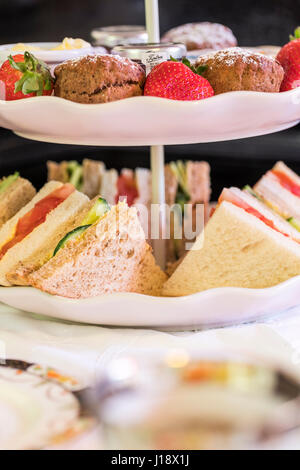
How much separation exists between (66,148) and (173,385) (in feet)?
8.95

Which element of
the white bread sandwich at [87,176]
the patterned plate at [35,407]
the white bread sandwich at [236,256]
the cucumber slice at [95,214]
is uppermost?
the white bread sandwich at [87,176]

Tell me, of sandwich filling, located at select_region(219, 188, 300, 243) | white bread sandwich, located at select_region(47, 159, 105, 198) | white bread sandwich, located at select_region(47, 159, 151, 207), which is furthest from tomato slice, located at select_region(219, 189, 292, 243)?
white bread sandwich, located at select_region(47, 159, 105, 198)

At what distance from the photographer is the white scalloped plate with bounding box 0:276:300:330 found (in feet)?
3.99

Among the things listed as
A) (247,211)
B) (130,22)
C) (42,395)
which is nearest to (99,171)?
(247,211)

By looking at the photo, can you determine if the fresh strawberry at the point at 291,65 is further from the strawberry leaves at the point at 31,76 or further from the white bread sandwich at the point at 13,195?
the white bread sandwich at the point at 13,195

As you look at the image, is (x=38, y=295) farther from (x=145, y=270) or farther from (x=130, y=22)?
(x=130, y=22)

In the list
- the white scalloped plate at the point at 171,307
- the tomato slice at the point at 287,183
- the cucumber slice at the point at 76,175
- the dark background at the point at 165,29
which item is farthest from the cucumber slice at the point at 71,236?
the dark background at the point at 165,29

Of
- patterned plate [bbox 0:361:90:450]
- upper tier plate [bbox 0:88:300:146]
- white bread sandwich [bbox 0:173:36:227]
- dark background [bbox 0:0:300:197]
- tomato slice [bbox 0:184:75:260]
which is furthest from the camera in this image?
dark background [bbox 0:0:300:197]

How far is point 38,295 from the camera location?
1271 millimetres

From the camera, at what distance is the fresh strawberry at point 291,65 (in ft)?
4.39

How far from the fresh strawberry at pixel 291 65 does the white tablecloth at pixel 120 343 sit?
521 mm

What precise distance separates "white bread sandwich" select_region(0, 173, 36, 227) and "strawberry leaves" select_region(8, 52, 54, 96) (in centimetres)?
39

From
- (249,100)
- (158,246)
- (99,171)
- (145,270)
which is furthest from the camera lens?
(99,171)

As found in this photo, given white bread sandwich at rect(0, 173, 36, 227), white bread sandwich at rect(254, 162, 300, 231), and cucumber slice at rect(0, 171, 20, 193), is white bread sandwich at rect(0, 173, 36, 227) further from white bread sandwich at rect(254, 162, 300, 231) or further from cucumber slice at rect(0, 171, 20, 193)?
white bread sandwich at rect(254, 162, 300, 231)
